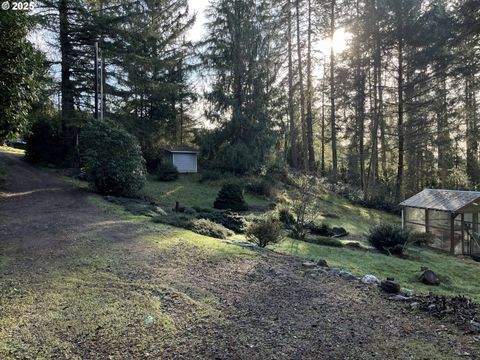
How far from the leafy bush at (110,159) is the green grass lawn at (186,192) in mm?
2192

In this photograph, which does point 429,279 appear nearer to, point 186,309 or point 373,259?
point 373,259

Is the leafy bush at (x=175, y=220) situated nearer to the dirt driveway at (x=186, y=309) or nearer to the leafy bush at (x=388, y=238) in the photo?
the dirt driveway at (x=186, y=309)

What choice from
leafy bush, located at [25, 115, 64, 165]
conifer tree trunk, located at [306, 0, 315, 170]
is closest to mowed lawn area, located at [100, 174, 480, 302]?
leafy bush, located at [25, 115, 64, 165]

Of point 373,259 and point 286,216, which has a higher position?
point 286,216

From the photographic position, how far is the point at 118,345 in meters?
3.26

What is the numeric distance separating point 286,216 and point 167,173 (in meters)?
10.8

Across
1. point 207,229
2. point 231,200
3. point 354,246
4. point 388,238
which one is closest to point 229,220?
point 207,229

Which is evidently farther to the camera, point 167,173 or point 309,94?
point 309,94

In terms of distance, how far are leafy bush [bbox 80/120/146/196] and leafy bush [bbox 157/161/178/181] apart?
25.0 feet

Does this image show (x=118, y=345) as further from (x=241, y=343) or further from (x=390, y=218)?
(x=390, y=218)

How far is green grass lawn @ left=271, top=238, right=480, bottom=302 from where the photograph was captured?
22.7 feet

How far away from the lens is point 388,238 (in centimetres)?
1093

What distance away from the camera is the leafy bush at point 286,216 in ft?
45.0

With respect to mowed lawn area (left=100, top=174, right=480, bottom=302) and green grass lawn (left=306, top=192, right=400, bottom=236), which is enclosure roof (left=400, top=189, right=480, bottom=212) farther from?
green grass lawn (left=306, top=192, right=400, bottom=236)
